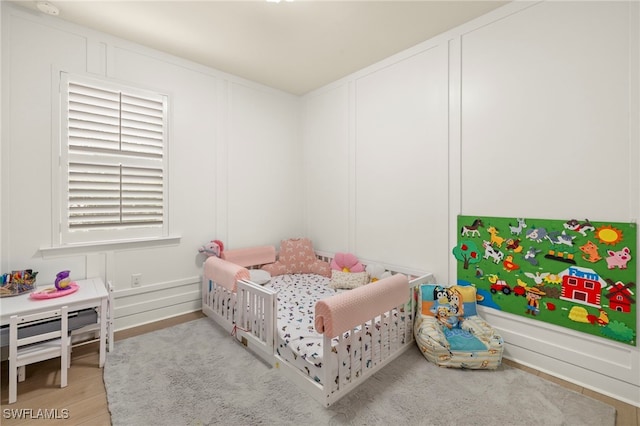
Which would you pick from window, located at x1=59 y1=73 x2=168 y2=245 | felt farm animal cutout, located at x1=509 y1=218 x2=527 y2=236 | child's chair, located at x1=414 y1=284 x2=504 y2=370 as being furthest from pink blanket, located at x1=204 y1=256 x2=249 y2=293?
felt farm animal cutout, located at x1=509 y1=218 x2=527 y2=236

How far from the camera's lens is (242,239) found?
351 centimetres

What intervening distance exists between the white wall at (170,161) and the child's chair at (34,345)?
2.12ft

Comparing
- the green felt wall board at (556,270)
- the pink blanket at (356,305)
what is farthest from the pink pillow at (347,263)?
the green felt wall board at (556,270)

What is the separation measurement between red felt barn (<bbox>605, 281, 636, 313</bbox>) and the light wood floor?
0.58 meters

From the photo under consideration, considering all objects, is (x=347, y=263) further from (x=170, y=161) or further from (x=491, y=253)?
(x=170, y=161)

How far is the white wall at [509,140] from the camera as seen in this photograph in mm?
1814

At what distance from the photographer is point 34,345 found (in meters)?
1.89

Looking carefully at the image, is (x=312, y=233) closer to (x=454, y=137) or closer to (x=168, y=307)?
(x=168, y=307)

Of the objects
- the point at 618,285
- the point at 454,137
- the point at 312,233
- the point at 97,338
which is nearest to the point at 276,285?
the point at 312,233

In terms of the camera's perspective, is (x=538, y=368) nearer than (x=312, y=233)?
Yes

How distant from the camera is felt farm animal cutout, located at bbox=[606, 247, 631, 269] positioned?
69.7 inches

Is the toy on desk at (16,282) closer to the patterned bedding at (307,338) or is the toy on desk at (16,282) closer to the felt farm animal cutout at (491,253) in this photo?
the patterned bedding at (307,338)

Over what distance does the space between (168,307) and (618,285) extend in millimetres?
3680

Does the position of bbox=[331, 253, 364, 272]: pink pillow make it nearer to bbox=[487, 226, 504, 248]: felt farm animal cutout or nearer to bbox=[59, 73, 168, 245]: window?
bbox=[487, 226, 504, 248]: felt farm animal cutout
